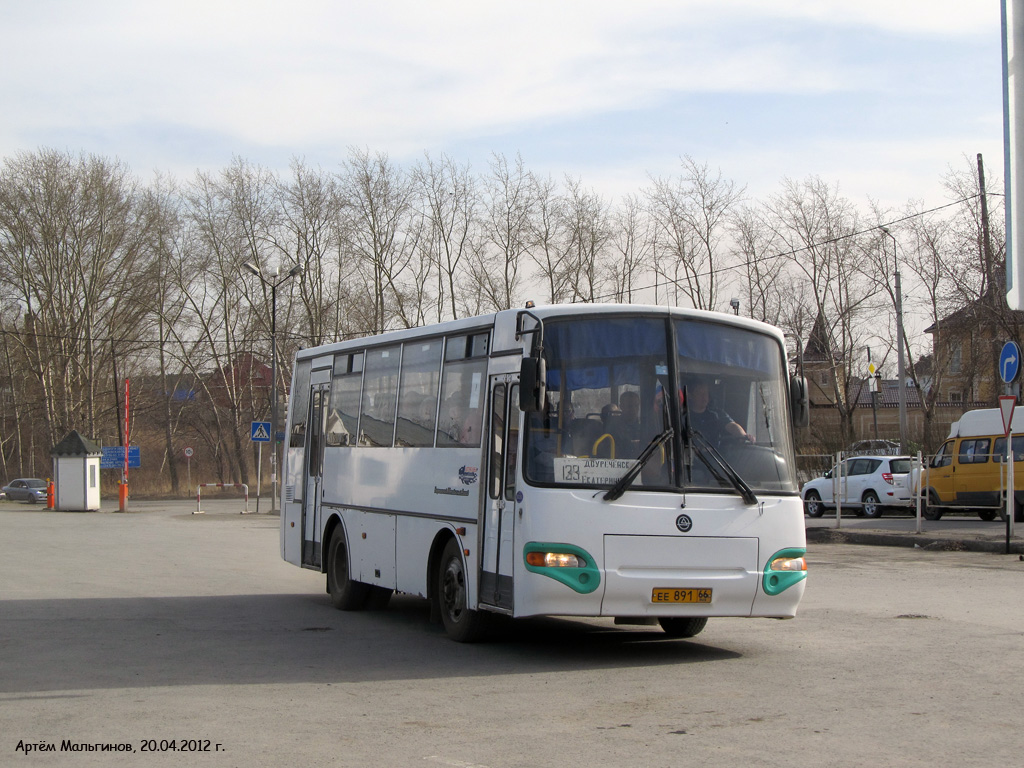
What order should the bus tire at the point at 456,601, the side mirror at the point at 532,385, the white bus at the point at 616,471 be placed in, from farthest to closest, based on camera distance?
1. the bus tire at the point at 456,601
2. the white bus at the point at 616,471
3. the side mirror at the point at 532,385

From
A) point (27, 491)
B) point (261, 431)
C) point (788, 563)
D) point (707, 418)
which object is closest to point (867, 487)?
point (261, 431)

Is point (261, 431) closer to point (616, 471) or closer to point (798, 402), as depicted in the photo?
point (798, 402)

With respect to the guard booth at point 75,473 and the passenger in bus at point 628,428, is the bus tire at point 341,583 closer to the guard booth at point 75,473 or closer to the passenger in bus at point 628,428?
the passenger in bus at point 628,428

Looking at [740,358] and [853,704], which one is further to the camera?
[740,358]

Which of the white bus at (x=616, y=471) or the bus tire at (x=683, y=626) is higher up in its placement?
the white bus at (x=616, y=471)

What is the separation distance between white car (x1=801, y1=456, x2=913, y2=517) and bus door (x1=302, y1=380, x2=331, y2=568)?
65.9 feet

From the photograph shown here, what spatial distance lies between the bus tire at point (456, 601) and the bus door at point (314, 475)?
12.0ft

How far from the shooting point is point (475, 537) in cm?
1009

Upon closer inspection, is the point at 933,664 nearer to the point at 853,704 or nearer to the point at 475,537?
the point at 853,704

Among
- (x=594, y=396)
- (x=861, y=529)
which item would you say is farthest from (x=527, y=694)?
(x=861, y=529)

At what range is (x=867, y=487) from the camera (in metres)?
32.3

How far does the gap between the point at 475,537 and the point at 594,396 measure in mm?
1736

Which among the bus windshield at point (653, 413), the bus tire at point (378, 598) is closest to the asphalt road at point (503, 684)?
the bus tire at point (378, 598)

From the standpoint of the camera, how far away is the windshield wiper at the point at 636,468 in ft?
29.9
